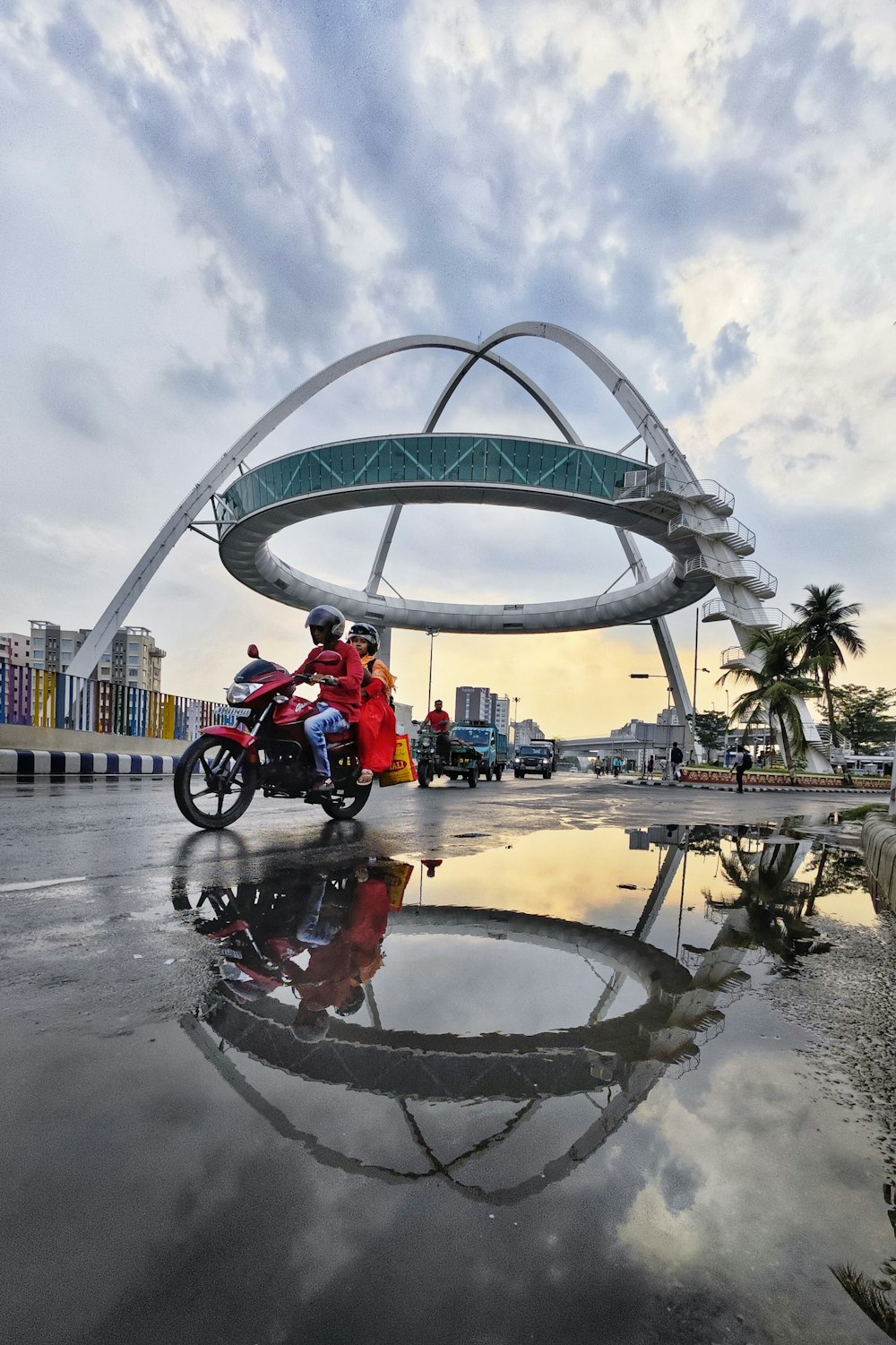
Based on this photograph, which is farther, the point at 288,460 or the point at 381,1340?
the point at 288,460

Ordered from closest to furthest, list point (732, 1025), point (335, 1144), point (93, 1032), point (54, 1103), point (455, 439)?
point (335, 1144) < point (54, 1103) < point (93, 1032) < point (732, 1025) < point (455, 439)

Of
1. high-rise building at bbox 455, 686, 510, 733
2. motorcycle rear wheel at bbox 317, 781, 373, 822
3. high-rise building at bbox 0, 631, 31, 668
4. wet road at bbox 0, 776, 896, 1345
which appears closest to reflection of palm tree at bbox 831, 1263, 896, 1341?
wet road at bbox 0, 776, 896, 1345

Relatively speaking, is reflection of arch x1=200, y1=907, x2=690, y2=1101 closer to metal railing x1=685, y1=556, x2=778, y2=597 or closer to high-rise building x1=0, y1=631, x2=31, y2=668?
metal railing x1=685, y1=556, x2=778, y2=597

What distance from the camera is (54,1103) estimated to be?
178 centimetres

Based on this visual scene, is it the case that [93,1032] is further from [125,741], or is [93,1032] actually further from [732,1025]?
[125,741]

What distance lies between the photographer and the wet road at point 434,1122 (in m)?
1.20

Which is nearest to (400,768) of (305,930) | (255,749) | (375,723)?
(375,723)

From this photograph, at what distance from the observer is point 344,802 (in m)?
8.76

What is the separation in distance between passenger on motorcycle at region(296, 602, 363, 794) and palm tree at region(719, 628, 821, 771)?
3652cm

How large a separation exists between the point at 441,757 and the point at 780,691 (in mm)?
26854

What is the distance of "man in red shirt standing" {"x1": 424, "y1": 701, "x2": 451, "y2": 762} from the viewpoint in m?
19.1

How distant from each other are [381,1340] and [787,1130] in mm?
1142

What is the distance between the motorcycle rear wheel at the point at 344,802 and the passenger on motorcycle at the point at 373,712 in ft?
0.45

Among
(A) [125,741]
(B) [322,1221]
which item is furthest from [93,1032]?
(A) [125,741]
